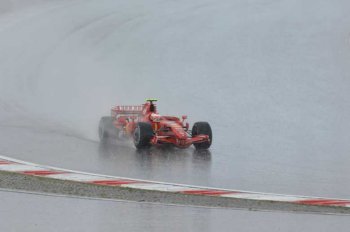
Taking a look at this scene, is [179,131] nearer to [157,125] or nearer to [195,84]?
[157,125]

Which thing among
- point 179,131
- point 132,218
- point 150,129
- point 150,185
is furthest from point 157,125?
point 132,218

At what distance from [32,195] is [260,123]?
11212 mm

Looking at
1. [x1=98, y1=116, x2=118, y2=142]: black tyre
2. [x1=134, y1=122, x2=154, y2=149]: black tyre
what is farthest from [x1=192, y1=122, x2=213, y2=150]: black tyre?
[x1=98, y1=116, x2=118, y2=142]: black tyre

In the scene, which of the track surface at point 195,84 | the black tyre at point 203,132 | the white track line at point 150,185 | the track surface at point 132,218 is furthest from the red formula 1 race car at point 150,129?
the track surface at point 132,218

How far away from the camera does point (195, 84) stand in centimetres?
2778

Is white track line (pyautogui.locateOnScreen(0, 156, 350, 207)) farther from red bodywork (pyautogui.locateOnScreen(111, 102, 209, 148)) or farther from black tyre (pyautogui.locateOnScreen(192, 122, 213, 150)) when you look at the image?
black tyre (pyautogui.locateOnScreen(192, 122, 213, 150))

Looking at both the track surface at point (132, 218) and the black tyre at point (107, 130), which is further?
the black tyre at point (107, 130)

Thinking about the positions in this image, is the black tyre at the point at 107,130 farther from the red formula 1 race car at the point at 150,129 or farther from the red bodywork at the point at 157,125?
the red bodywork at the point at 157,125

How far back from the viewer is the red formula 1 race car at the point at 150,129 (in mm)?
19844

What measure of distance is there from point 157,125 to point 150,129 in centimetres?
58

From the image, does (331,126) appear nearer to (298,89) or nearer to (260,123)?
(260,123)

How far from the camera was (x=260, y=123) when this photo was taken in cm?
2325

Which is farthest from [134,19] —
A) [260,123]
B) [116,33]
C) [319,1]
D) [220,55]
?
[260,123]

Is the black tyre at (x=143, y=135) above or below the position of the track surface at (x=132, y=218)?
above
